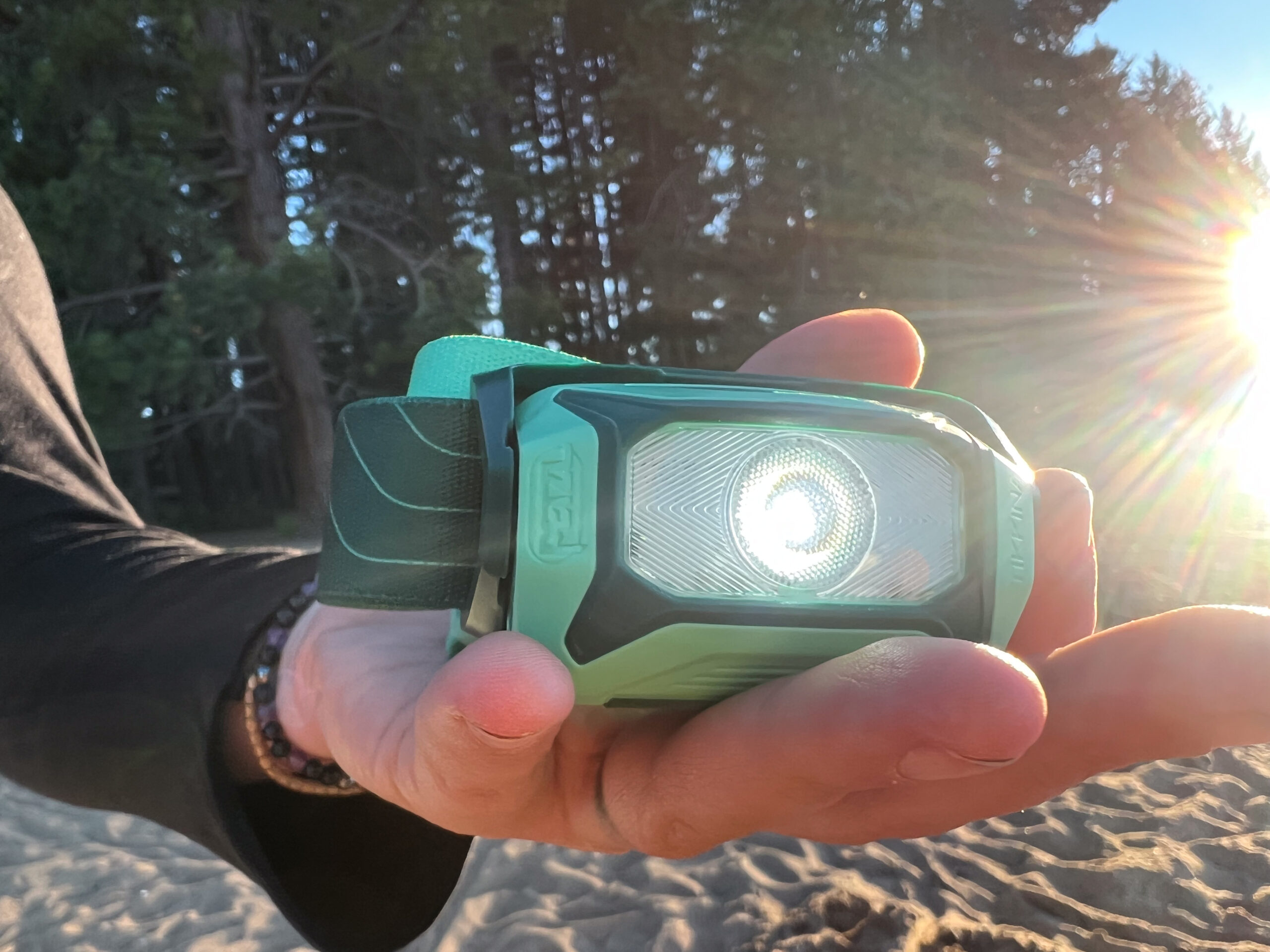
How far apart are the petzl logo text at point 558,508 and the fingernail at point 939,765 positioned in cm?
32

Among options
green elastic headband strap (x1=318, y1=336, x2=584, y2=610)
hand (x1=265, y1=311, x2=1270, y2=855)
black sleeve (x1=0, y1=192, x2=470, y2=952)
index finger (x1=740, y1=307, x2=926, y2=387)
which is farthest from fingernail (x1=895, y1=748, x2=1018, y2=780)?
black sleeve (x1=0, y1=192, x2=470, y2=952)

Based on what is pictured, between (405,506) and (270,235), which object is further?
(270,235)

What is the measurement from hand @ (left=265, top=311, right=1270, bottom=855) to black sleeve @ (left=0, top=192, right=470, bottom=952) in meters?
0.17

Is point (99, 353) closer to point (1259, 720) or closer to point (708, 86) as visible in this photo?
point (708, 86)

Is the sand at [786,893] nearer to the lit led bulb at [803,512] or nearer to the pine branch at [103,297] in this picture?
the lit led bulb at [803,512]

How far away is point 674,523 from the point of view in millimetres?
737

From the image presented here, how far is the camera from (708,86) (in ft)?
33.2

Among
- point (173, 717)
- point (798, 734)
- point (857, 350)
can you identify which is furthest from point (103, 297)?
point (798, 734)

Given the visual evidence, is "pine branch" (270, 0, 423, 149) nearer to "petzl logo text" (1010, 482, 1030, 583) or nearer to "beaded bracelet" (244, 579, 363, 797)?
"beaded bracelet" (244, 579, 363, 797)

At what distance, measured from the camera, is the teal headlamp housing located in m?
0.70

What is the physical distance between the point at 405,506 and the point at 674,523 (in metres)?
0.26

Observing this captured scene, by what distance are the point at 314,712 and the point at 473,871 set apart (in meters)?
2.44

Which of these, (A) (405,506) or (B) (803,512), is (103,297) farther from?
(B) (803,512)

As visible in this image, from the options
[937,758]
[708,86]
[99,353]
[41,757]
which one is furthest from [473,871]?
[708,86]
